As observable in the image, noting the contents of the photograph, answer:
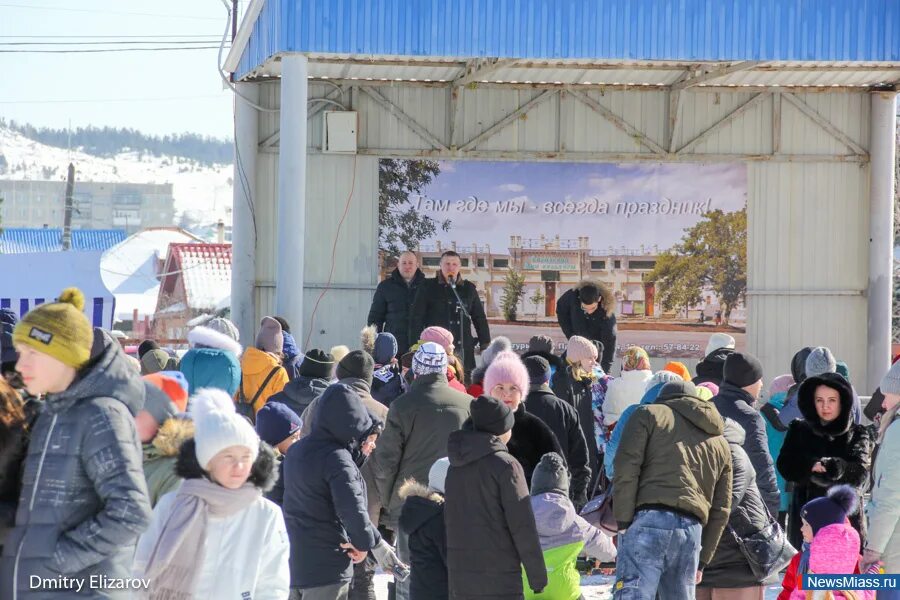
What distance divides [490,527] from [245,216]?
1059 cm

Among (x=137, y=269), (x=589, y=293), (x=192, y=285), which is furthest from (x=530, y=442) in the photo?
(x=137, y=269)

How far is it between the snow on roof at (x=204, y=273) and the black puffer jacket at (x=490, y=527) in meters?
37.2

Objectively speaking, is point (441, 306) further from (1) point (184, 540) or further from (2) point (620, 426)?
(1) point (184, 540)

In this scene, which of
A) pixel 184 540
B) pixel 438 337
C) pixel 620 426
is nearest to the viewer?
pixel 184 540

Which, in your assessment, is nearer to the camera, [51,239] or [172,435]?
[172,435]

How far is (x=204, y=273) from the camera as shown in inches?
1722

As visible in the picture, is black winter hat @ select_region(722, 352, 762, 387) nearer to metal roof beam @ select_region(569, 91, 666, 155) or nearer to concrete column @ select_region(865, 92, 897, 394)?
metal roof beam @ select_region(569, 91, 666, 155)

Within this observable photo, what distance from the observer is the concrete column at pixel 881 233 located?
1542 centimetres

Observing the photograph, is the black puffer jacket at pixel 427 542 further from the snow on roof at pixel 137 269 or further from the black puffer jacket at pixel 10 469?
the snow on roof at pixel 137 269

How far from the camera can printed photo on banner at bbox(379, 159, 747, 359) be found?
50.3 ft

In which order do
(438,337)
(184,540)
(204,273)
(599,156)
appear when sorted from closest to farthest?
(184,540) < (438,337) < (599,156) < (204,273)

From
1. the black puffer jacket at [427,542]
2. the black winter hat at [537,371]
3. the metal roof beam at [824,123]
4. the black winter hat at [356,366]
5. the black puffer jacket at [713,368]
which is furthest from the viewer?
the metal roof beam at [824,123]

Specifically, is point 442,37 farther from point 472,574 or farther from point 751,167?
point 472,574

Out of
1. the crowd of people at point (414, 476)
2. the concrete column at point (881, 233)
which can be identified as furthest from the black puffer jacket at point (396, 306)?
the concrete column at point (881, 233)
